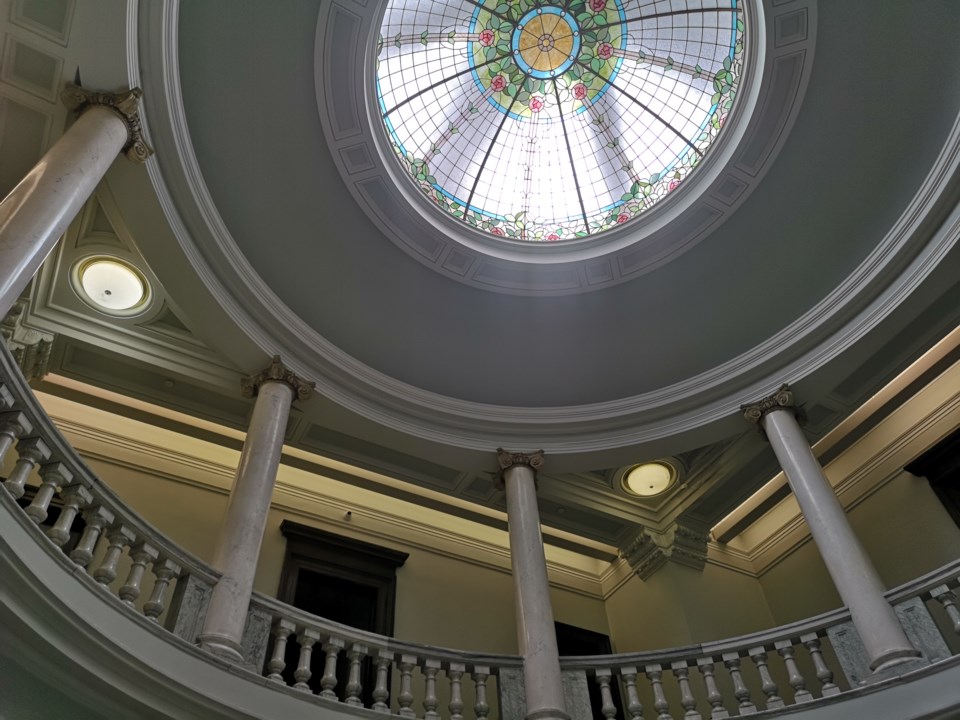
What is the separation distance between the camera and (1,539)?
13.5ft

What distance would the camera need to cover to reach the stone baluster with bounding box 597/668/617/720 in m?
7.41

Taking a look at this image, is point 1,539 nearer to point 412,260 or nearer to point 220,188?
point 220,188

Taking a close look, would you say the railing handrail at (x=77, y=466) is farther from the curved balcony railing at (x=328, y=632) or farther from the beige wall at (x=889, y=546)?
the beige wall at (x=889, y=546)

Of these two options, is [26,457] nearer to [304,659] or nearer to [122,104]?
[304,659]

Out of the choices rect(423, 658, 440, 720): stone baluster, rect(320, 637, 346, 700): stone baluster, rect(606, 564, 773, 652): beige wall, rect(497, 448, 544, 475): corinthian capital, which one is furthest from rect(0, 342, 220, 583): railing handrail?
rect(606, 564, 773, 652): beige wall

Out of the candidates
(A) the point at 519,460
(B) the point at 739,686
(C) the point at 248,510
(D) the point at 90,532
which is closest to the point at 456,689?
(C) the point at 248,510

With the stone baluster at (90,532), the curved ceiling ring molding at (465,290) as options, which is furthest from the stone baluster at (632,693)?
the stone baluster at (90,532)

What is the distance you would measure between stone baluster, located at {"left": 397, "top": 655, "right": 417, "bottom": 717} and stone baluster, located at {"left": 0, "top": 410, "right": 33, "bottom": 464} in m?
3.93

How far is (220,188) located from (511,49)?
15.1 feet

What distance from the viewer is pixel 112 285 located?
28.9 feet

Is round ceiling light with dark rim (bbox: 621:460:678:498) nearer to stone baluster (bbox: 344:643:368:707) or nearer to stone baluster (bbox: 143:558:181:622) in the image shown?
stone baluster (bbox: 344:643:368:707)

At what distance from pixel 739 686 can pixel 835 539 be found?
182 cm

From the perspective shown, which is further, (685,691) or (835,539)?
(835,539)

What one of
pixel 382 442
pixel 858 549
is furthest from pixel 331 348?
pixel 858 549
